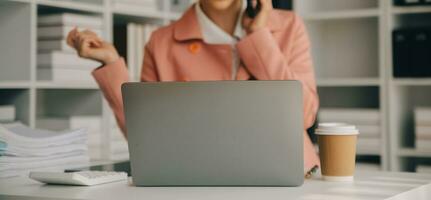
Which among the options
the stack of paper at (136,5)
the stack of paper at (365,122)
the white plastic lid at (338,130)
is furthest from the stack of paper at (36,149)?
the stack of paper at (365,122)

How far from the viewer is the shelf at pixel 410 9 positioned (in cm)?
342

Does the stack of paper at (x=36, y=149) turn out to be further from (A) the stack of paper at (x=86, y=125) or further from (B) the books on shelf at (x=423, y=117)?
(B) the books on shelf at (x=423, y=117)

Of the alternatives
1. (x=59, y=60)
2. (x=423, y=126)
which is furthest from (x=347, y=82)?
(x=59, y=60)

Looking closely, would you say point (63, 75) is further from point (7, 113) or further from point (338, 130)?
point (338, 130)

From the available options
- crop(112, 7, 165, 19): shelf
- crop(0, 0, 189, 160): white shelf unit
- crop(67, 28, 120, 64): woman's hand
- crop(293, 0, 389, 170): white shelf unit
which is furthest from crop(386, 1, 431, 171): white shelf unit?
crop(67, 28, 120, 64): woman's hand

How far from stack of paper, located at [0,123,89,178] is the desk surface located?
0.50 ft

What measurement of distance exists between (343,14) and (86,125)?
4.71 ft

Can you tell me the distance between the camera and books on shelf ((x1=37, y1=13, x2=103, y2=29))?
3.14 m

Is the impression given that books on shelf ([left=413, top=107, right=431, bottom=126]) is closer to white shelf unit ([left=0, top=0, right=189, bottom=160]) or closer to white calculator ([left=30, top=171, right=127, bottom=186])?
white shelf unit ([left=0, top=0, right=189, bottom=160])

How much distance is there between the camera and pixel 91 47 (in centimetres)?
204

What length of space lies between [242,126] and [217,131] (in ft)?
0.17

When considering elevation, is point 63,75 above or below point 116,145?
above

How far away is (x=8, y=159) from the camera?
1.75 m

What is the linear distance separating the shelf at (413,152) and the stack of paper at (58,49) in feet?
5.18
